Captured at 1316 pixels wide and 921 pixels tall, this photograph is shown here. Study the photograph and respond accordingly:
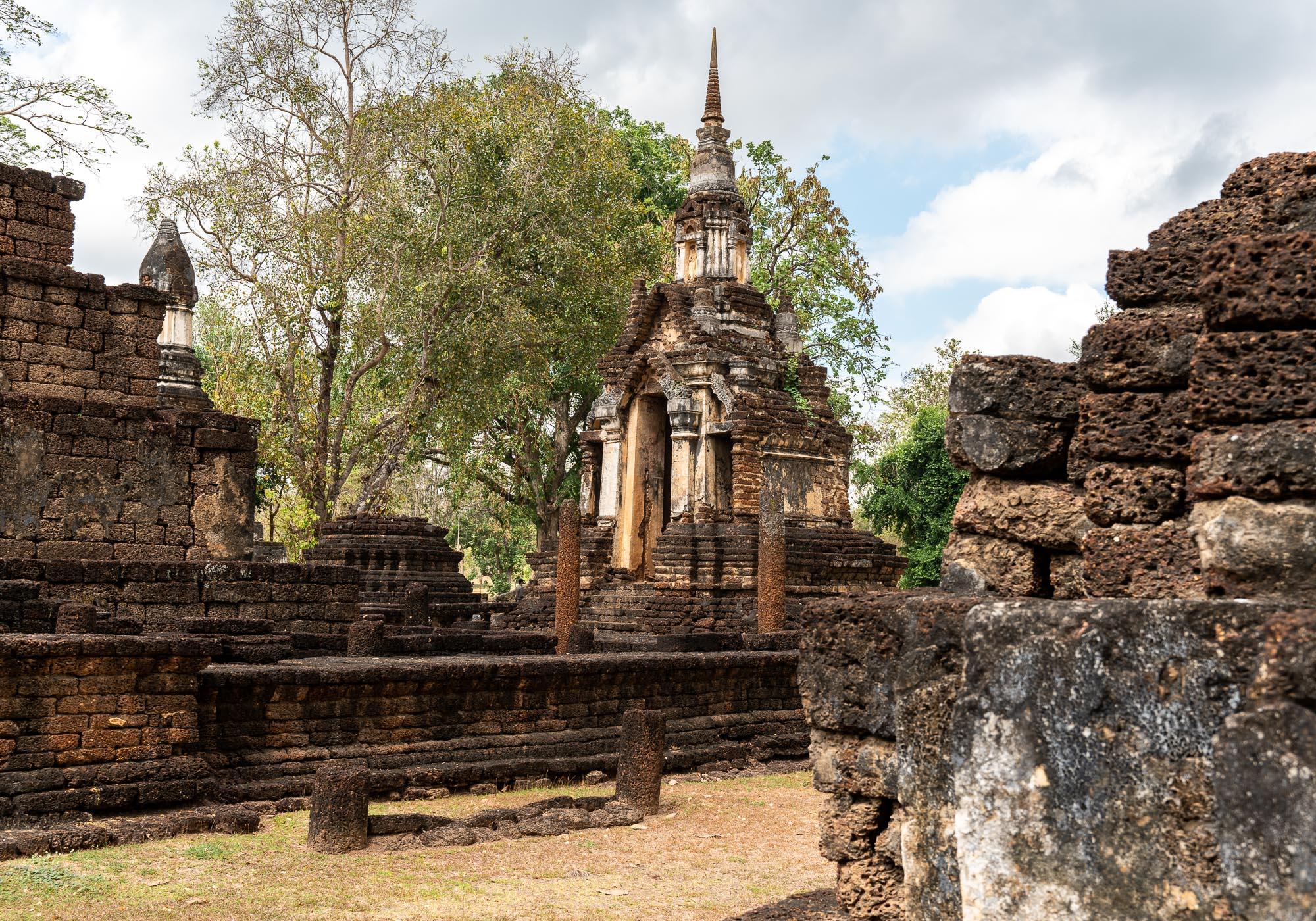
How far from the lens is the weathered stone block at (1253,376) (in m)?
3.02

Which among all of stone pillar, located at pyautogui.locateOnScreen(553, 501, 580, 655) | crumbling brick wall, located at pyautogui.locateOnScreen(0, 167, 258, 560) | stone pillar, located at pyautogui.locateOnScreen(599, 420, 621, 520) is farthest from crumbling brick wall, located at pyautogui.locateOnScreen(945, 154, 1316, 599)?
stone pillar, located at pyautogui.locateOnScreen(599, 420, 621, 520)

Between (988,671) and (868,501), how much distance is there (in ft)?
92.0

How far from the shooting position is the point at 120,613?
10664 mm

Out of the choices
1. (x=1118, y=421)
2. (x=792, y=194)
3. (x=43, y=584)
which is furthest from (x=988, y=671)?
(x=792, y=194)

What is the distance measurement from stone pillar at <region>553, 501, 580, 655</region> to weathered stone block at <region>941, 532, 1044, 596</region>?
10968 millimetres

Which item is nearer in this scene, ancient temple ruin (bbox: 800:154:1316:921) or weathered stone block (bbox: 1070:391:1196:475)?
ancient temple ruin (bbox: 800:154:1316:921)

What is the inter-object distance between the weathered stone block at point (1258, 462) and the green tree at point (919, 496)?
82.9 feet

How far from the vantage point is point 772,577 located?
50.3 ft

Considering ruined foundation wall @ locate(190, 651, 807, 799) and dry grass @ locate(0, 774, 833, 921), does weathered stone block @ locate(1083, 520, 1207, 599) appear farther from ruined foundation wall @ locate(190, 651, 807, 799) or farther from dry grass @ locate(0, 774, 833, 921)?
ruined foundation wall @ locate(190, 651, 807, 799)

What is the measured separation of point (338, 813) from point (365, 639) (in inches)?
161

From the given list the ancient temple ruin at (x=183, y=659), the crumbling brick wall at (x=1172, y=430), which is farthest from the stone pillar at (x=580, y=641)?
the crumbling brick wall at (x=1172, y=430)

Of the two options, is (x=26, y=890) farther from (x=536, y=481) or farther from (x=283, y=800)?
(x=536, y=481)

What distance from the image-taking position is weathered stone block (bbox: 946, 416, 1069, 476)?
428cm

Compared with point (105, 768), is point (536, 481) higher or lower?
higher
